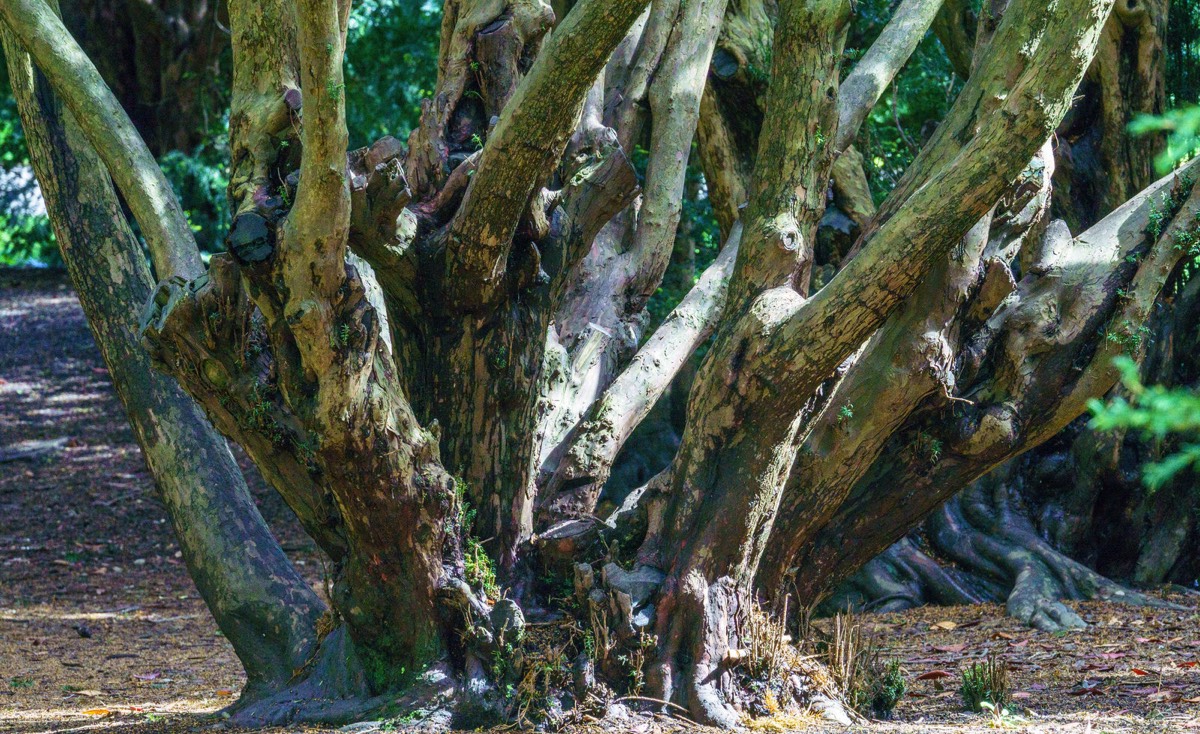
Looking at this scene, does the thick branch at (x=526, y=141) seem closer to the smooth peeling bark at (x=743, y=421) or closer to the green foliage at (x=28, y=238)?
the smooth peeling bark at (x=743, y=421)

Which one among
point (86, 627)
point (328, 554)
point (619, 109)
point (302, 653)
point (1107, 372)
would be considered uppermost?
point (619, 109)

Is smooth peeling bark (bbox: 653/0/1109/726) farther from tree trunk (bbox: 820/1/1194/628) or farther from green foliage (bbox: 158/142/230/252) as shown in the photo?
green foliage (bbox: 158/142/230/252)

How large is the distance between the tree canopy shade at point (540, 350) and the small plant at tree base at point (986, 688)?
0.66 metres

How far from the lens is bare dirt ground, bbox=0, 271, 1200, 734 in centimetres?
453

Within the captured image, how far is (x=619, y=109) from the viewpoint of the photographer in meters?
5.67

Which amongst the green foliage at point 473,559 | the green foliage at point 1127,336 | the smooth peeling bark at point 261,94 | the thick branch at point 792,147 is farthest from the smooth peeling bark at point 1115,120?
the smooth peeling bark at point 261,94

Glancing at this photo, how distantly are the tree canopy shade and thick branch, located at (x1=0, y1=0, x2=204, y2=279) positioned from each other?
1 centimetres

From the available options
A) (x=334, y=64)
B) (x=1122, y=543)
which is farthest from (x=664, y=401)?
(x=334, y=64)

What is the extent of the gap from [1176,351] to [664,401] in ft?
12.3

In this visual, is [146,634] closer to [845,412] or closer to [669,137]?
[669,137]

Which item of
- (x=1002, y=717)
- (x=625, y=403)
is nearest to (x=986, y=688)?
(x=1002, y=717)

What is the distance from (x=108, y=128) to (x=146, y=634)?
14.1 feet

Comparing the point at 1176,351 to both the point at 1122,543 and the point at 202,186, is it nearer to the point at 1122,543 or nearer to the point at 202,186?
the point at 1122,543

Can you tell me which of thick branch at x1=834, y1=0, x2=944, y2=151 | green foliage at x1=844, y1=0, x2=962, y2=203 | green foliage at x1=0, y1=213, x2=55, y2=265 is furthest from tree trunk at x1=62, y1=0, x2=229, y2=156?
thick branch at x1=834, y1=0, x2=944, y2=151
